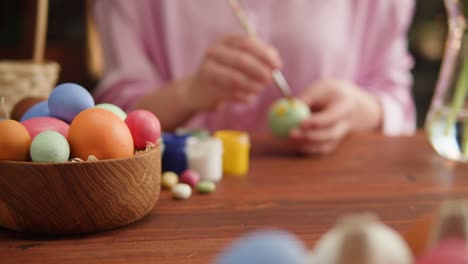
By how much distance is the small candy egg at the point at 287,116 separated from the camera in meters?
0.95

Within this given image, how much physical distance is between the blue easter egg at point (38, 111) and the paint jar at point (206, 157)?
220mm

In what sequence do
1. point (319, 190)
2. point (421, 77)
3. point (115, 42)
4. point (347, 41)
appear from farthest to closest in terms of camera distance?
1. point (421, 77)
2. point (347, 41)
3. point (115, 42)
4. point (319, 190)

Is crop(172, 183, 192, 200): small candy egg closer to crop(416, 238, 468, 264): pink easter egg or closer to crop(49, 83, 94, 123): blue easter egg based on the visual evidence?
crop(49, 83, 94, 123): blue easter egg

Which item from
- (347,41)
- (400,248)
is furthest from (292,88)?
(400,248)

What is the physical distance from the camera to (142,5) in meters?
1.31

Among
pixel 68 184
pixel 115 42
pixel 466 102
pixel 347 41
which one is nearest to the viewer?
pixel 68 184

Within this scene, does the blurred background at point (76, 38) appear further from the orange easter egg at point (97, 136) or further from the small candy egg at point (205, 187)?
the orange easter egg at point (97, 136)

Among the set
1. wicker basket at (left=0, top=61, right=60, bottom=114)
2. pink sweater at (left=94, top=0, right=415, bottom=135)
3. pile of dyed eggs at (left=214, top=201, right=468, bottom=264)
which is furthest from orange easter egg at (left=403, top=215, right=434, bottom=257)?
pink sweater at (left=94, top=0, right=415, bottom=135)

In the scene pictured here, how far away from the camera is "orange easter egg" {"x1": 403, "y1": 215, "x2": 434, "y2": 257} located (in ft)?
1.08

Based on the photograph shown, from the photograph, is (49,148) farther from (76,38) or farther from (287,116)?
(76,38)

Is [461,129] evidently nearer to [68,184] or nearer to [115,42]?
[68,184]

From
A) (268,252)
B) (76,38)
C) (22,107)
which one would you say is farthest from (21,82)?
(76,38)

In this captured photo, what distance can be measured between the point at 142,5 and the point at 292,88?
437 millimetres

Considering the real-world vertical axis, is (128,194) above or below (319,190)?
above
